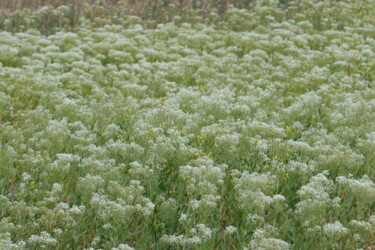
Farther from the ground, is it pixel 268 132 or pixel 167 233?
pixel 268 132

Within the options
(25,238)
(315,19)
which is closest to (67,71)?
(25,238)

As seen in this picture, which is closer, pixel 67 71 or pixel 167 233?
pixel 167 233

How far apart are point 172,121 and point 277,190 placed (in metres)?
2.56

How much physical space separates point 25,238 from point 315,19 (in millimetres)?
13487

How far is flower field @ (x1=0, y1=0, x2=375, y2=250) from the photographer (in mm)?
6812

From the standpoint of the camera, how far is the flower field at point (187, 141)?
6.81m

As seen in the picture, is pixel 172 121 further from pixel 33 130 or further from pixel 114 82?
pixel 114 82

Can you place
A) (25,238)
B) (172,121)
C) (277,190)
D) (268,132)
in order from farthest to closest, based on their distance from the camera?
(172,121)
(268,132)
(277,190)
(25,238)

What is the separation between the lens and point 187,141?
8.49 m

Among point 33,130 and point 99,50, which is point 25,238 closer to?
point 33,130

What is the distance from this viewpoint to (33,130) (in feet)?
30.2

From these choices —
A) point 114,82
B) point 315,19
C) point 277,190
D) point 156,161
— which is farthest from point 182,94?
point 315,19

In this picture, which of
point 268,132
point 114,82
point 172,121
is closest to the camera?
point 268,132

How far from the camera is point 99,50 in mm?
14172
